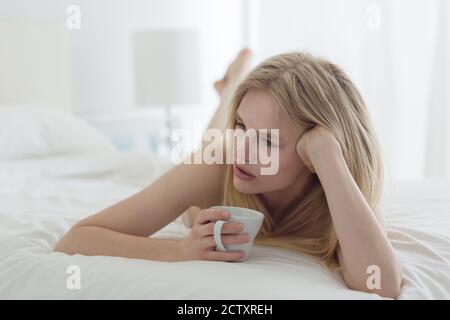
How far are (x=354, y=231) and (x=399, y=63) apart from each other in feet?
6.66

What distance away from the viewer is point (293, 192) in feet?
4.32

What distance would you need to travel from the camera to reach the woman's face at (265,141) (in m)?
1.17

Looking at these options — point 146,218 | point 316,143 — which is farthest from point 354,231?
point 146,218

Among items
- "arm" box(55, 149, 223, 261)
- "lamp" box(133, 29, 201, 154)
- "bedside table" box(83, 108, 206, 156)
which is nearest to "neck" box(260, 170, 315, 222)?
"arm" box(55, 149, 223, 261)

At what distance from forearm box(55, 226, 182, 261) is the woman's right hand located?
37mm

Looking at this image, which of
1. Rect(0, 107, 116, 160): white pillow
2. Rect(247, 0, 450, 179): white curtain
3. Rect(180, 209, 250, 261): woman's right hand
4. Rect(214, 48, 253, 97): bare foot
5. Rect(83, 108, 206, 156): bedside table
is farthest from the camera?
Rect(83, 108, 206, 156): bedside table

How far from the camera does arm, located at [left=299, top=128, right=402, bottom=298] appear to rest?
1032 mm

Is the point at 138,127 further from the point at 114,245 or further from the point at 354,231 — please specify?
the point at 354,231

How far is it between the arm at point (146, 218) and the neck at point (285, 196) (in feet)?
0.37

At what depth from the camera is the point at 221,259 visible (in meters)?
1.06

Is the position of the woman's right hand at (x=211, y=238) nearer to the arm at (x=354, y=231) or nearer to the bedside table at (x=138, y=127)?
the arm at (x=354, y=231)

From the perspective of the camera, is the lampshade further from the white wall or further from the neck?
the neck

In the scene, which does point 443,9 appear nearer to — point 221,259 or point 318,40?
point 318,40
